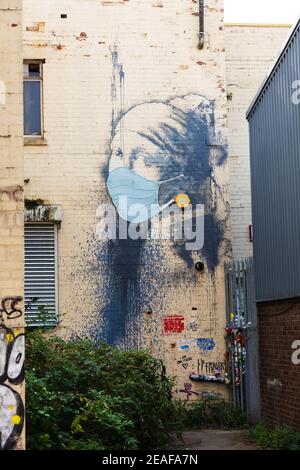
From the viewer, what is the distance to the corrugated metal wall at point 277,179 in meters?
12.0

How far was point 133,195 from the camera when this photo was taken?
55.1 ft

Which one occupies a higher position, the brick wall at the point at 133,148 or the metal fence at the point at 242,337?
the brick wall at the point at 133,148

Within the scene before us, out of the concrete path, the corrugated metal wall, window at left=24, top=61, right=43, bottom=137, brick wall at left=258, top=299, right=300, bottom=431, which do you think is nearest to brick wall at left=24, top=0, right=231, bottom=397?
window at left=24, top=61, right=43, bottom=137

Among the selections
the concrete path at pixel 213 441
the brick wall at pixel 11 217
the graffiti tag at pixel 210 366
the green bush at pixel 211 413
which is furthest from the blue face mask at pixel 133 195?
the brick wall at pixel 11 217

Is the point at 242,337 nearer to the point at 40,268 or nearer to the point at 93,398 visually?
the point at 40,268

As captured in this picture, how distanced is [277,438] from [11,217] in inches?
215

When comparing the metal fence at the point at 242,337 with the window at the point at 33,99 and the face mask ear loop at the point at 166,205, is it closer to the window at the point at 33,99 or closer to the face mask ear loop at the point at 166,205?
the face mask ear loop at the point at 166,205

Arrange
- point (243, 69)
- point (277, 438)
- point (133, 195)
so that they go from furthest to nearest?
1. point (243, 69)
2. point (133, 195)
3. point (277, 438)

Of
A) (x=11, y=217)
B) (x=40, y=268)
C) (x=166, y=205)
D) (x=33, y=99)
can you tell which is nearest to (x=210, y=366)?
(x=166, y=205)

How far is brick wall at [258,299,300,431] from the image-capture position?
12141 mm

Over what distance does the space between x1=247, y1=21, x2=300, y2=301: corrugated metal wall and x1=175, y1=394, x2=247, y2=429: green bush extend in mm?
2723

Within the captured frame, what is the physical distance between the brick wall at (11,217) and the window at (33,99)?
7636mm
